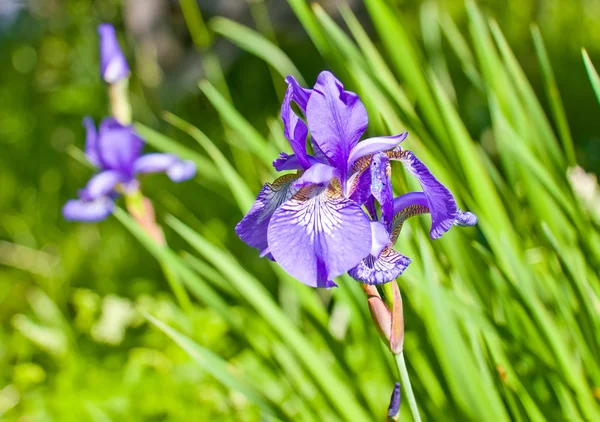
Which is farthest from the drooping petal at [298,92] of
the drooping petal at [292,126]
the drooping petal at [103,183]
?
the drooping petal at [103,183]

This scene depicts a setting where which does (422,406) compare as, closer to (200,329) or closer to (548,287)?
(548,287)

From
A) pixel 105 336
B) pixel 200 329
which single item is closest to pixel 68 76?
pixel 105 336

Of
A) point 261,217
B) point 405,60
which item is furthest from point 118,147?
point 261,217

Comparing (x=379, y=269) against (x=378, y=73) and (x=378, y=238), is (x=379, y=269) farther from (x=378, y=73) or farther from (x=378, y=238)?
(x=378, y=73)

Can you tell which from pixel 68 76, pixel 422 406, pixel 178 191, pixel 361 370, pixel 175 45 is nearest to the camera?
pixel 422 406

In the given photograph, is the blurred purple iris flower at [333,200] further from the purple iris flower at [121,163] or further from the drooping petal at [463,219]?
the purple iris flower at [121,163]

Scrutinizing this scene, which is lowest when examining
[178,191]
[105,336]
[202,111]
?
[105,336]
